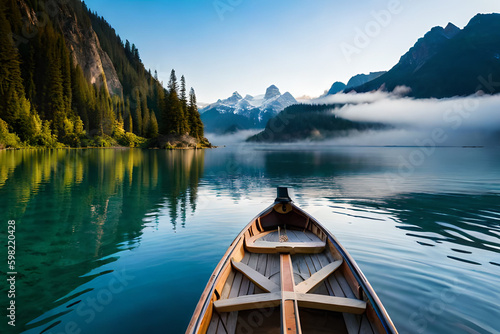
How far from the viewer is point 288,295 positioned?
15.6ft

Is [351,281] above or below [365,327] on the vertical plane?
above

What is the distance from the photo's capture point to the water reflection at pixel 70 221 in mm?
7473

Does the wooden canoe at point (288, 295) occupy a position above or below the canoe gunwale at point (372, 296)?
below

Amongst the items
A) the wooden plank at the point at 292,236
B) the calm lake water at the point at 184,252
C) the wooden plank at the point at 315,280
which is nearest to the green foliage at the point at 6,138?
the calm lake water at the point at 184,252

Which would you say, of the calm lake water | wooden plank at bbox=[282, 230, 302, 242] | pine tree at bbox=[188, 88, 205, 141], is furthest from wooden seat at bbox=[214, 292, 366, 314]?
pine tree at bbox=[188, 88, 205, 141]

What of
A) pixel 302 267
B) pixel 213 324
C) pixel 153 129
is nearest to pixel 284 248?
pixel 302 267

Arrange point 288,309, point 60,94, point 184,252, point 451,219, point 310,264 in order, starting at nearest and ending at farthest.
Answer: point 288,309
point 310,264
point 184,252
point 451,219
point 60,94

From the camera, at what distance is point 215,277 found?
17.4 feet

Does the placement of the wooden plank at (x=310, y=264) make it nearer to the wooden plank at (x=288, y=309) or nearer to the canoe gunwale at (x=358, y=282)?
the canoe gunwale at (x=358, y=282)

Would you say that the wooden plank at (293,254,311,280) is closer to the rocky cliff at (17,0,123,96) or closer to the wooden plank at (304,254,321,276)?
the wooden plank at (304,254,321,276)

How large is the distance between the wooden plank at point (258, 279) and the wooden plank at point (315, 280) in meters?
0.47

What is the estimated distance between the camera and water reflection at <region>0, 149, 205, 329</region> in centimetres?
747

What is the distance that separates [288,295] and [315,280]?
47.1 inches

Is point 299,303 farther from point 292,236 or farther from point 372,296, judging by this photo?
point 292,236
